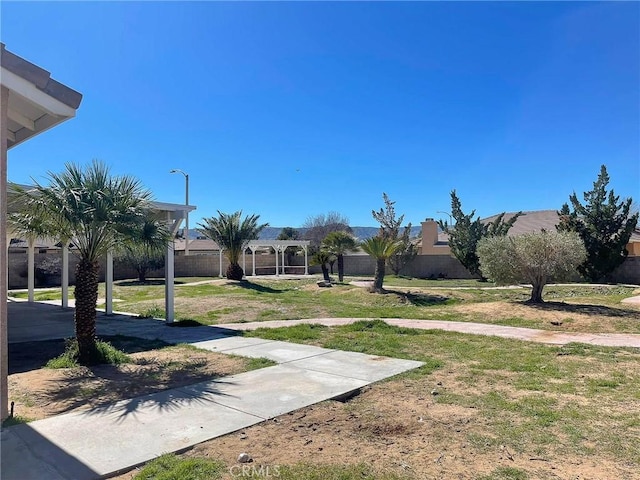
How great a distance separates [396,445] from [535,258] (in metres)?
10.7

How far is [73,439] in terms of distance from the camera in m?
4.04

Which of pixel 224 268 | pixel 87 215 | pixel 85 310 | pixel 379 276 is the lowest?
pixel 85 310

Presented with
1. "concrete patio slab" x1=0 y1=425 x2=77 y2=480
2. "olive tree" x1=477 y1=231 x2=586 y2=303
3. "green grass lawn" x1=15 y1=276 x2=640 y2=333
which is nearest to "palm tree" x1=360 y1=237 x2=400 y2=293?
"green grass lawn" x1=15 y1=276 x2=640 y2=333

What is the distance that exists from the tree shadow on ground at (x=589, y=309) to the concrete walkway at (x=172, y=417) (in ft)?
23.7

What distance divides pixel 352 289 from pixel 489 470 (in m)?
16.3

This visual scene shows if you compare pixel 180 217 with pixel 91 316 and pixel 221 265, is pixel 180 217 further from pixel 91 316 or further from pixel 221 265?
pixel 221 265

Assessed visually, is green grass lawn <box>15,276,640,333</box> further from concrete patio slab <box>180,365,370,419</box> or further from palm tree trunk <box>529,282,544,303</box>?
concrete patio slab <box>180,365,370,419</box>

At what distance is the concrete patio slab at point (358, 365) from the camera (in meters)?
6.30

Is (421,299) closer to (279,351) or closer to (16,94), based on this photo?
(279,351)

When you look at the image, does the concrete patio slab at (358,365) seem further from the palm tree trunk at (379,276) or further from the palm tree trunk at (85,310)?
the palm tree trunk at (379,276)

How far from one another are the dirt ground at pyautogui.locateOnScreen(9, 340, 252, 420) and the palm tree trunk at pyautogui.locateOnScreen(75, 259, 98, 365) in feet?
1.04

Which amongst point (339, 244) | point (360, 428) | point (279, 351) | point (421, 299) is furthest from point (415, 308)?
point (360, 428)

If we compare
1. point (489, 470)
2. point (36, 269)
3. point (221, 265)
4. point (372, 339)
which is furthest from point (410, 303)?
point (36, 269)

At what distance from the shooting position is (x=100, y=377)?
249 inches
